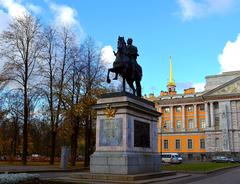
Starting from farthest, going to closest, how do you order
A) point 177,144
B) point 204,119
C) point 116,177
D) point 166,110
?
point 166,110, point 177,144, point 204,119, point 116,177

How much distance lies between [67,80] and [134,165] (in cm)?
2238

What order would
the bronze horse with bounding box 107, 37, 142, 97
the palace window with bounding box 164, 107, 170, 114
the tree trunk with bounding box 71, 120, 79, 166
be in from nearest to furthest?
the bronze horse with bounding box 107, 37, 142, 97 → the tree trunk with bounding box 71, 120, 79, 166 → the palace window with bounding box 164, 107, 170, 114

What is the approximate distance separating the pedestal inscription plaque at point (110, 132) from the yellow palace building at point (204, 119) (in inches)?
2803

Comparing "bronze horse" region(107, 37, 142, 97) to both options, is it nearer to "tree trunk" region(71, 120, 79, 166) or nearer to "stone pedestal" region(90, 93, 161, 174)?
"stone pedestal" region(90, 93, 161, 174)

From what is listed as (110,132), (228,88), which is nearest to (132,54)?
(110,132)

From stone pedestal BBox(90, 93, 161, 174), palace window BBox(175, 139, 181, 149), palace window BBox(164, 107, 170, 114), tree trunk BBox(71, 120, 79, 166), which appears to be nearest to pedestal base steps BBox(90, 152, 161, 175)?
stone pedestal BBox(90, 93, 161, 174)

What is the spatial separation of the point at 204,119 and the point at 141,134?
3186 inches

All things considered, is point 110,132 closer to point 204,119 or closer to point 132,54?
point 132,54

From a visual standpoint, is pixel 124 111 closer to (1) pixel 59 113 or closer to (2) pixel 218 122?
(1) pixel 59 113

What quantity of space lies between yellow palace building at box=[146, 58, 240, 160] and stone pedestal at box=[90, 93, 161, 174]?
70.3 metres

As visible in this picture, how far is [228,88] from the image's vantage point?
92.9 meters

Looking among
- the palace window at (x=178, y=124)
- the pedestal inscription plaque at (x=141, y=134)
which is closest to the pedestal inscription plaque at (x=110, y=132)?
the pedestal inscription plaque at (x=141, y=134)

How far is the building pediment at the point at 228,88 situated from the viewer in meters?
92.0

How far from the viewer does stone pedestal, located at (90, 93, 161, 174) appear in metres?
→ 18.8
